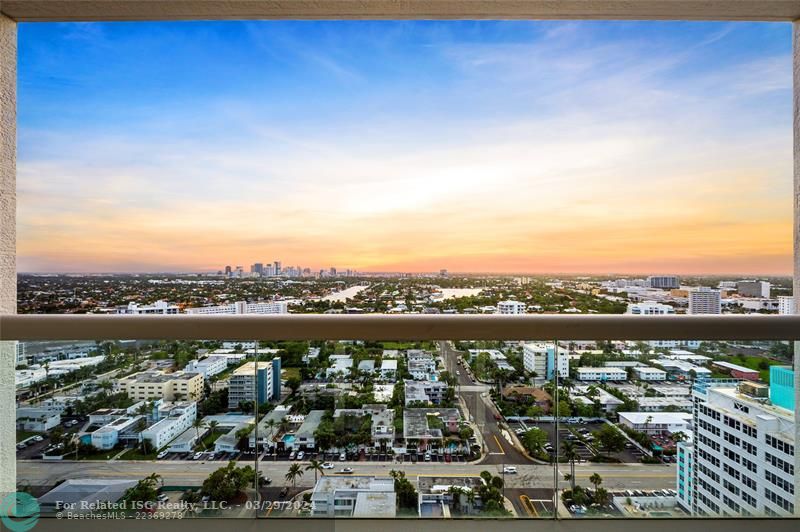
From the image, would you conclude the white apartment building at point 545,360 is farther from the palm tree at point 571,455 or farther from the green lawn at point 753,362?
the green lawn at point 753,362

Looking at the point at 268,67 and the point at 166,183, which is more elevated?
the point at 268,67

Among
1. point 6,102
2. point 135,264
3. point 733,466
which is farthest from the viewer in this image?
point 135,264

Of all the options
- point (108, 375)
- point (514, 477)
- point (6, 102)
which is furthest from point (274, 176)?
point (514, 477)

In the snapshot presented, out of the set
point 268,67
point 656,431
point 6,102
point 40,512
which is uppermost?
point 268,67

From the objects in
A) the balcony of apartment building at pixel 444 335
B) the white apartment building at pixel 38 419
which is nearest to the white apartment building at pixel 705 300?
the balcony of apartment building at pixel 444 335

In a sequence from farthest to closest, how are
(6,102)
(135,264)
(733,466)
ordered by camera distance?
1. (135,264)
2. (6,102)
3. (733,466)

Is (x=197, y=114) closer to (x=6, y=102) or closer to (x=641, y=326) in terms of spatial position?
(x=6, y=102)
